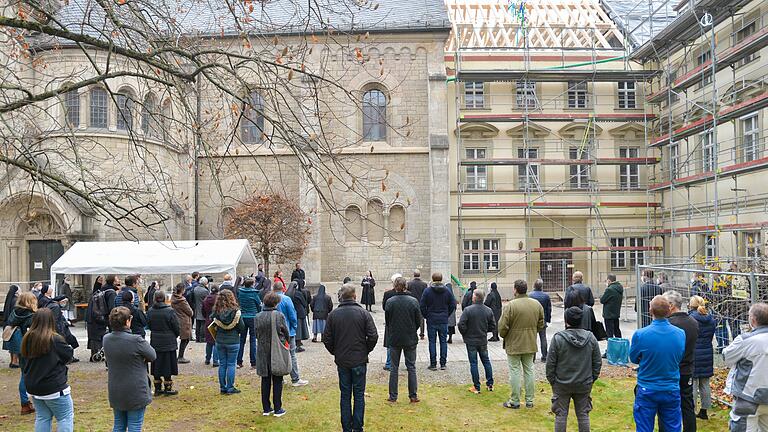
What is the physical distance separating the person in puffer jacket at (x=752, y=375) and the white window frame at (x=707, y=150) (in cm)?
1765

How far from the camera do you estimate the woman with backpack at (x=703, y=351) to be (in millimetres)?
7199

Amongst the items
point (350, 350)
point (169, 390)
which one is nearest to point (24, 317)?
point (169, 390)

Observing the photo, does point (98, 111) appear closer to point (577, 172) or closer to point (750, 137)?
point (577, 172)

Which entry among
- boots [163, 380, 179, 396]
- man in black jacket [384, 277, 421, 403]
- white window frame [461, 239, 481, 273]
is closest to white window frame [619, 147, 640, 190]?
white window frame [461, 239, 481, 273]

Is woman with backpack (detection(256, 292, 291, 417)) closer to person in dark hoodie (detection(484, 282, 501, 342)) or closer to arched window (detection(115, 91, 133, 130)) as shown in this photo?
arched window (detection(115, 91, 133, 130))

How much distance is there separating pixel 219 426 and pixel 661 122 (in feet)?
78.7

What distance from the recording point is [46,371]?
591 cm

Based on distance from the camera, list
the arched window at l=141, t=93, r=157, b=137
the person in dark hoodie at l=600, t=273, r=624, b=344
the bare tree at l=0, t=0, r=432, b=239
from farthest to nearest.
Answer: the person in dark hoodie at l=600, t=273, r=624, b=344, the bare tree at l=0, t=0, r=432, b=239, the arched window at l=141, t=93, r=157, b=137

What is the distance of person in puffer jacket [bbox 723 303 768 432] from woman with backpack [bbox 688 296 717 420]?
1.53 metres

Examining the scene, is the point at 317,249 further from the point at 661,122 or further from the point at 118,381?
the point at 118,381

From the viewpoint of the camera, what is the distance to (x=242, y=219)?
71.4 feet

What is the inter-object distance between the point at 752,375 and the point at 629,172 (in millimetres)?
23473

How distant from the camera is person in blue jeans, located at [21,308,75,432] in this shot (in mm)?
5902

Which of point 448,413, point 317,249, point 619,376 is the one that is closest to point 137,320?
point 448,413
